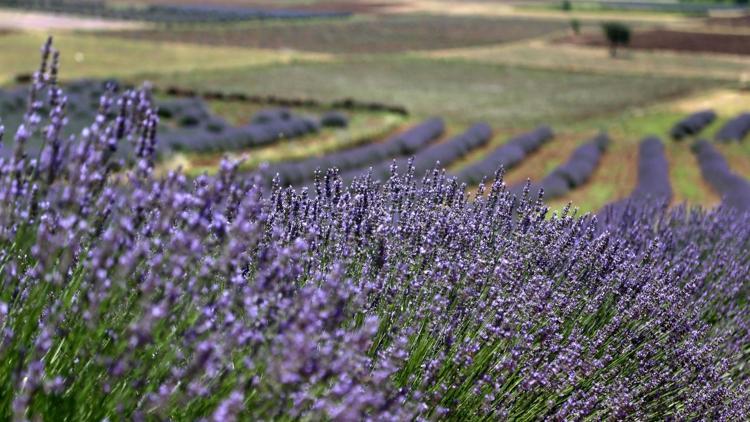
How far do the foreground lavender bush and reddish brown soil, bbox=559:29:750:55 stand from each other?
62332mm

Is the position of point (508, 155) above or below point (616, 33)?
above

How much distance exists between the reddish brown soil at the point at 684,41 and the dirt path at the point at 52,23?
34393 mm

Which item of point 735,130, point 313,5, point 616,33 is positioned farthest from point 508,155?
point 313,5

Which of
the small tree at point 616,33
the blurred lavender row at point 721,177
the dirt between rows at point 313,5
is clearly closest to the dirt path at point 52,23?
the dirt between rows at point 313,5

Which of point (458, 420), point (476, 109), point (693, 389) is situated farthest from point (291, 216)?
point (476, 109)

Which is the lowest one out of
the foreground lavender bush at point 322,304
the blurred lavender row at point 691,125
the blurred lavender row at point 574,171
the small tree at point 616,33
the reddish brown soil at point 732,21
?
the reddish brown soil at point 732,21

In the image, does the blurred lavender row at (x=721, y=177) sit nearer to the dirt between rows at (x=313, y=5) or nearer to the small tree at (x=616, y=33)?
the small tree at (x=616, y=33)

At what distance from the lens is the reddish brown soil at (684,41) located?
211 ft

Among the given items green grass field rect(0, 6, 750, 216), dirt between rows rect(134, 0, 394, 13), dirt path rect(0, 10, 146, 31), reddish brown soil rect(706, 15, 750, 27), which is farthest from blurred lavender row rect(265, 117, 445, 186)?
dirt between rows rect(134, 0, 394, 13)

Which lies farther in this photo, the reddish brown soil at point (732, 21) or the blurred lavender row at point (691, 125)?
the reddish brown soil at point (732, 21)

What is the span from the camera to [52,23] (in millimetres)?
60375

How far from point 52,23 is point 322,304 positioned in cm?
6299

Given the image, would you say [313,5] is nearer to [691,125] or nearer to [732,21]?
[732,21]

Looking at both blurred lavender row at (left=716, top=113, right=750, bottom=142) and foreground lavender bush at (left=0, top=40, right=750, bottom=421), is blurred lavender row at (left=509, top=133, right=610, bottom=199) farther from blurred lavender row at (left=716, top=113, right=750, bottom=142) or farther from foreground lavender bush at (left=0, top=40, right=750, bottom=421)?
foreground lavender bush at (left=0, top=40, right=750, bottom=421)
